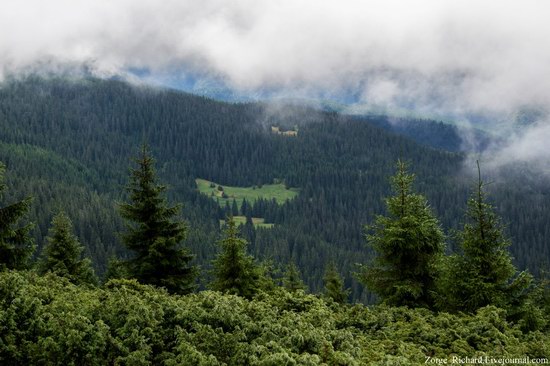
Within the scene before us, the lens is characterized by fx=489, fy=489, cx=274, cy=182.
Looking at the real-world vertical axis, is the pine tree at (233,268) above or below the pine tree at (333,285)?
above

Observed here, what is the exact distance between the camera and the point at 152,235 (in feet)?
106

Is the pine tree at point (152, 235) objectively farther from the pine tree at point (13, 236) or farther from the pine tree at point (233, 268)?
the pine tree at point (13, 236)

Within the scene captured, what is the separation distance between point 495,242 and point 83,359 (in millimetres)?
22997

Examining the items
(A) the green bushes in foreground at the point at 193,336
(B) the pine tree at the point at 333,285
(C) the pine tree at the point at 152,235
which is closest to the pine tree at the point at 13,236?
(C) the pine tree at the point at 152,235

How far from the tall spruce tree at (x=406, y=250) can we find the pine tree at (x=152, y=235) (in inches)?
473

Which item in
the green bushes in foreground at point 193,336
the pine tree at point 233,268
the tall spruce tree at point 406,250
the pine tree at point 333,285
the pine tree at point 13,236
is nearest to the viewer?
the green bushes in foreground at point 193,336

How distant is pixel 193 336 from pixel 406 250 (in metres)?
19.3

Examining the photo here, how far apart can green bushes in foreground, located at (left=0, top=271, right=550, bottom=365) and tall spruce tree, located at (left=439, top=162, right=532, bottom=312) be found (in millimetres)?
8970

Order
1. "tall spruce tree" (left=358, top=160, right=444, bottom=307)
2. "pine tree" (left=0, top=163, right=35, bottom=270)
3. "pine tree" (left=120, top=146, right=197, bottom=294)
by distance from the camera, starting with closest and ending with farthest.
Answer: "pine tree" (left=0, top=163, right=35, bottom=270) → "tall spruce tree" (left=358, top=160, right=444, bottom=307) → "pine tree" (left=120, top=146, right=197, bottom=294)

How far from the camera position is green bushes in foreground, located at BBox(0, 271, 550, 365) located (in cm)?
1138

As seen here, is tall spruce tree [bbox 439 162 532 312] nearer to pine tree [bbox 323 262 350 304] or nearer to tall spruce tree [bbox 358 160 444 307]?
tall spruce tree [bbox 358 160 444 307]

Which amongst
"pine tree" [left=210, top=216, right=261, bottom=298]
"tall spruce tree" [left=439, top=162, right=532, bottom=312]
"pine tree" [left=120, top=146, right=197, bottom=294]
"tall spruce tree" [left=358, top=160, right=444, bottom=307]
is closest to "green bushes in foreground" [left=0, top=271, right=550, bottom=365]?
"tall spruce tree" [left=439, top=162, right=532, bottom=312]

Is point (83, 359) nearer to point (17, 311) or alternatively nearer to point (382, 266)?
point (17, 311)

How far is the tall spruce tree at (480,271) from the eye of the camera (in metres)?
25.9
